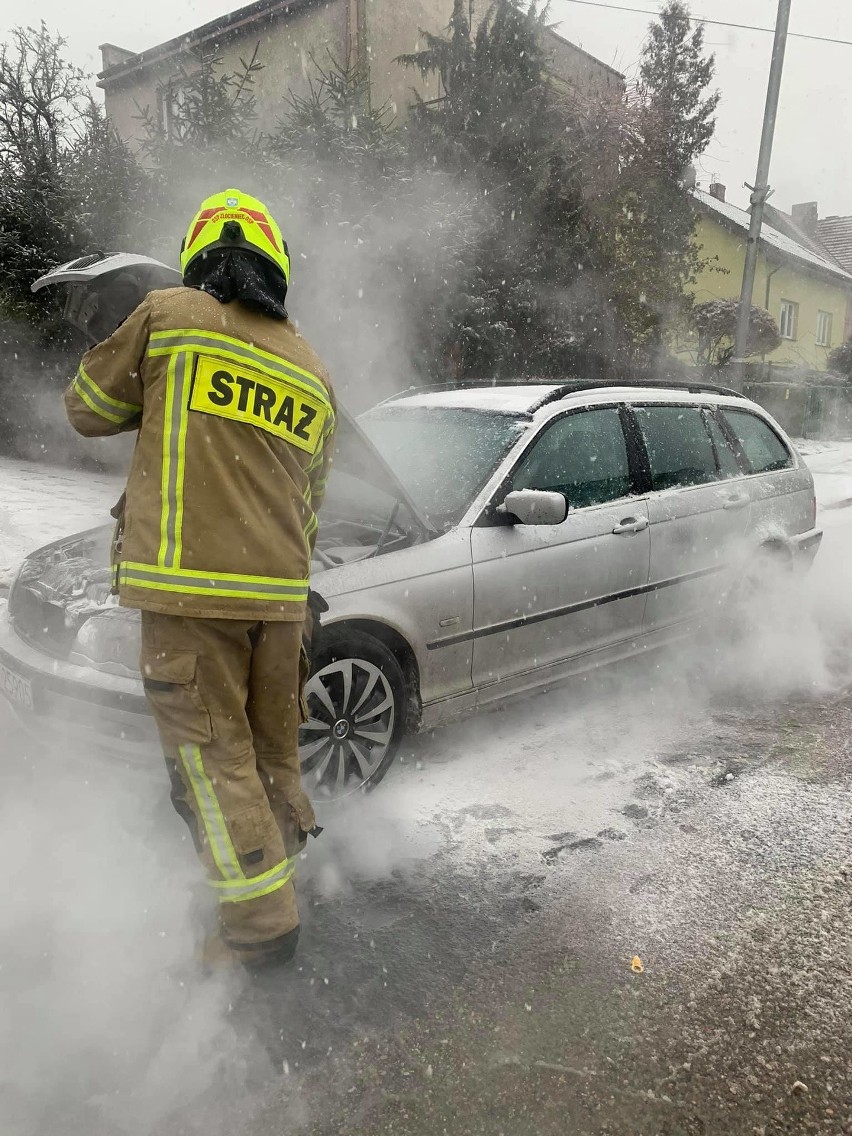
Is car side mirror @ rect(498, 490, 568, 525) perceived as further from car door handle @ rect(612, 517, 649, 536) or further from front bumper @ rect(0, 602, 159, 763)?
front bumper @ rect(0, 602, 159, 763)

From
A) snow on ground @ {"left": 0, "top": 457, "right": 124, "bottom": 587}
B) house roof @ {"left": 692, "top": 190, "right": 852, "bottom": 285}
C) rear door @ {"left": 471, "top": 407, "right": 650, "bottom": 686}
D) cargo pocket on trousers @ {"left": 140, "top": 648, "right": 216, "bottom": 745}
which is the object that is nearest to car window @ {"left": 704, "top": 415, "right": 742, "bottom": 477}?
rear door @ {"left": 471, "top": 407, "right": 650, "bottom": 686}

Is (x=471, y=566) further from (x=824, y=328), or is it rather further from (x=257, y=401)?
(x=824, y=328)

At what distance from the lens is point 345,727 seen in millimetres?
3199

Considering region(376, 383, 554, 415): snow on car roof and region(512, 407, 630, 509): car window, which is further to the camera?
region(376, 383, 554, 415): snow on car roof

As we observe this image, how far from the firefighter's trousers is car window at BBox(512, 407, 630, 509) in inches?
69.8

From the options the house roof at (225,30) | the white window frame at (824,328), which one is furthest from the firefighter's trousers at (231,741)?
the white window frame at (824,328)

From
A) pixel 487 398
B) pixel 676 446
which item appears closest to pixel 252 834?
pixel 487 398

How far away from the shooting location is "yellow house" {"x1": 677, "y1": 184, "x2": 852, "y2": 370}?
25094 millimetres

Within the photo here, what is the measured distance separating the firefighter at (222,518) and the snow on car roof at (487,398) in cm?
190

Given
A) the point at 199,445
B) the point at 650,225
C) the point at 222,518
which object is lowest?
the point at 222,518

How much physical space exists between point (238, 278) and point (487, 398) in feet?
7.52

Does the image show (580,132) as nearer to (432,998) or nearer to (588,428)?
(588,428)

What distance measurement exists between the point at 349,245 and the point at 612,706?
6462 mm

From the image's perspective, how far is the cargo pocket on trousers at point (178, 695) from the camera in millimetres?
2191
